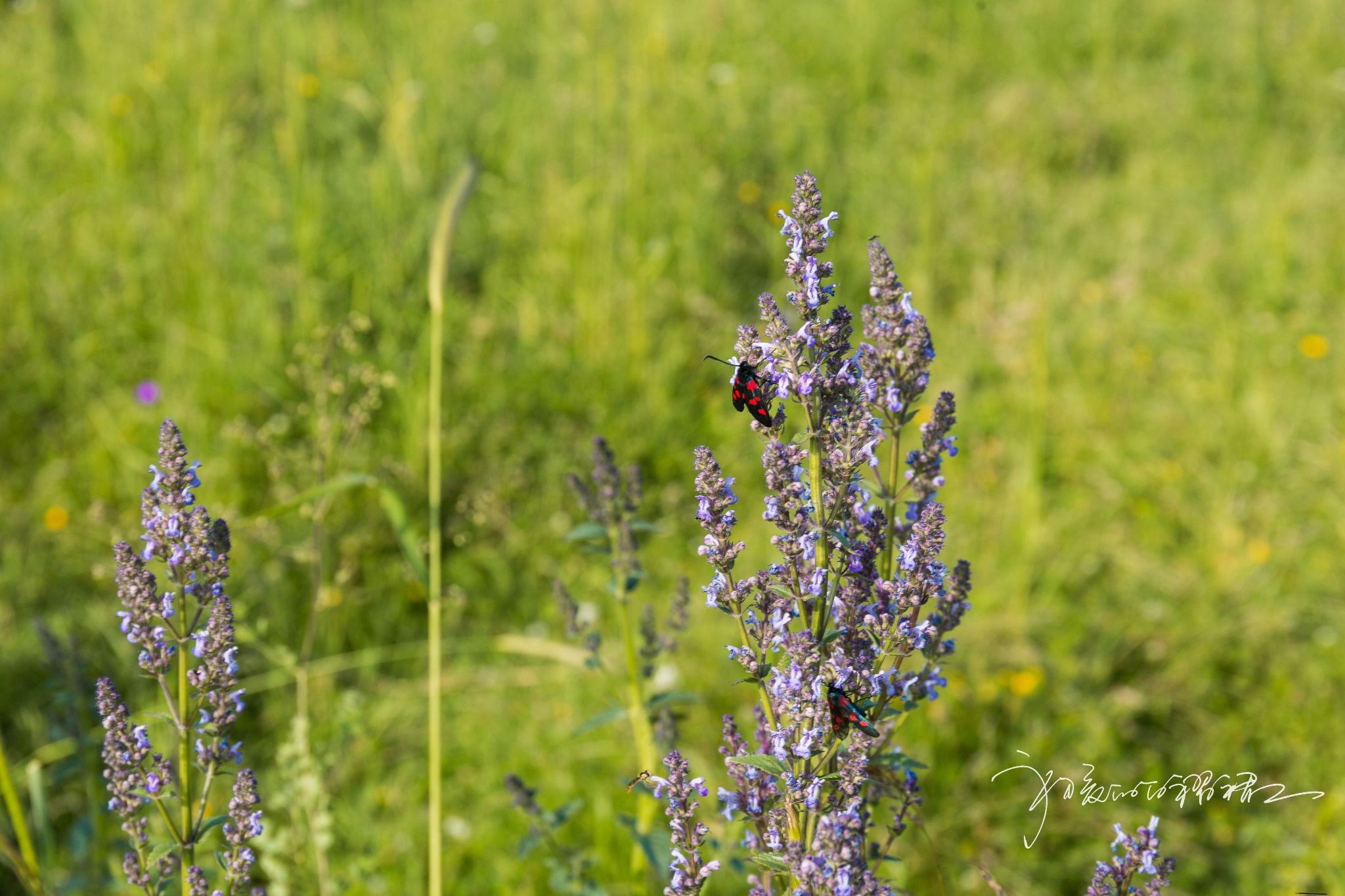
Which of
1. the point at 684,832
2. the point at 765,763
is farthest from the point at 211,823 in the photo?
the point at 765,763

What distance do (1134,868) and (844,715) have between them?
426 millimetres

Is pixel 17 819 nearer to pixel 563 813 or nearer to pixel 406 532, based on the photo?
pixel 406 532

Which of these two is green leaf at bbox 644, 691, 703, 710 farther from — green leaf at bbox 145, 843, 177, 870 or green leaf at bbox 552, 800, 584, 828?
green leaf at bbox 145, 843, 177, 870

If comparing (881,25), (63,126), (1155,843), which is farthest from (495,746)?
(881,25)

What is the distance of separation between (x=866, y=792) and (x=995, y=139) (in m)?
4.86

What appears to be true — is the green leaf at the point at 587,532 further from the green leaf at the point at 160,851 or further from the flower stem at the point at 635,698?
the green leaf at the point at 160,851

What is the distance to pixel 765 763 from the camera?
3.91 feet

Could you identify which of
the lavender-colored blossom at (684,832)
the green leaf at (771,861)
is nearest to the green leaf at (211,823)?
the lavender-colored blossom at (684,832)

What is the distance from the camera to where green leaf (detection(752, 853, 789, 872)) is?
1161mm

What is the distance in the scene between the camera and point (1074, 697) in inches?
121

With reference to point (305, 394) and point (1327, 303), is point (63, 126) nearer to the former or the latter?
point (305, 394)

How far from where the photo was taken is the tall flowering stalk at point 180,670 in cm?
122

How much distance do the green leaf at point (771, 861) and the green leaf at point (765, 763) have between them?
86 mm

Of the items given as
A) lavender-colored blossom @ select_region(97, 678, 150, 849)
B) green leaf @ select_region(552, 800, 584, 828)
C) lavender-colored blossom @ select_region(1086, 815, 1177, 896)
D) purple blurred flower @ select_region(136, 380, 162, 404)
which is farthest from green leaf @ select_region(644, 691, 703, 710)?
purple blurred flower @ select_region(136, 380, 162, 404)
